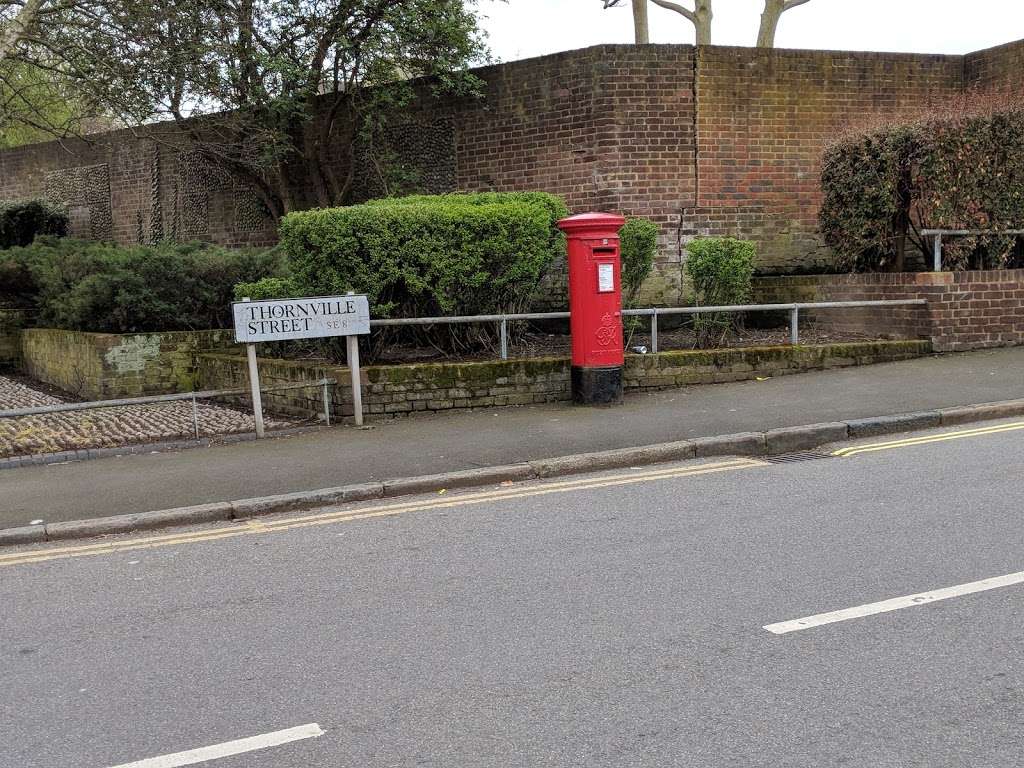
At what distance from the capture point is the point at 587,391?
1065cm

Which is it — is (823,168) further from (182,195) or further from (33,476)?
(182,195)

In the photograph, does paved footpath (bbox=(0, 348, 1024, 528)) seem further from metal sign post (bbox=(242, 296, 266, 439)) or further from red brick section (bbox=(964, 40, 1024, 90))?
red brick section (bbox=(964, 40, 1024, 90))

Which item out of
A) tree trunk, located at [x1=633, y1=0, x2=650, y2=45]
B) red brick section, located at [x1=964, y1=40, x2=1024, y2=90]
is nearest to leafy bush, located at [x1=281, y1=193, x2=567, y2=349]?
red brick section, located at [x1=964, y1=40, x2=1024, y2=90]

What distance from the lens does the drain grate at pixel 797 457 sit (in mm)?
8398

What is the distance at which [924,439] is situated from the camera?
893cm

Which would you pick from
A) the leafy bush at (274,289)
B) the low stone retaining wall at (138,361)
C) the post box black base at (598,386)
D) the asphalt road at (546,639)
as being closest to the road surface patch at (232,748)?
the asphalt road at (546,639)

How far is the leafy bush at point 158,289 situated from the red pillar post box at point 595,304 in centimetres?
547

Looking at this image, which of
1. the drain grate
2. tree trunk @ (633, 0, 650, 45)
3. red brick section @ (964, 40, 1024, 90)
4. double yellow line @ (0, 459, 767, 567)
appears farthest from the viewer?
tree trunk @ (633, 0, 650, 45)

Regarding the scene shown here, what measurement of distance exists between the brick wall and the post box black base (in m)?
4.08

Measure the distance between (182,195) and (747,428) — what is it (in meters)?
14.0

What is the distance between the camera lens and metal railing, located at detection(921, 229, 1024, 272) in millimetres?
12883

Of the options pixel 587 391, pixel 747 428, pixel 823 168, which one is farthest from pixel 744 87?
pixel 747 428

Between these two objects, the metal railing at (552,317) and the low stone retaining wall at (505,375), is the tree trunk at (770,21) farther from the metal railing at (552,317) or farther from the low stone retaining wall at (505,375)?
the low stone retaining wall at (505,375)

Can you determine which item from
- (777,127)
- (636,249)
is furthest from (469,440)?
(777,127)
